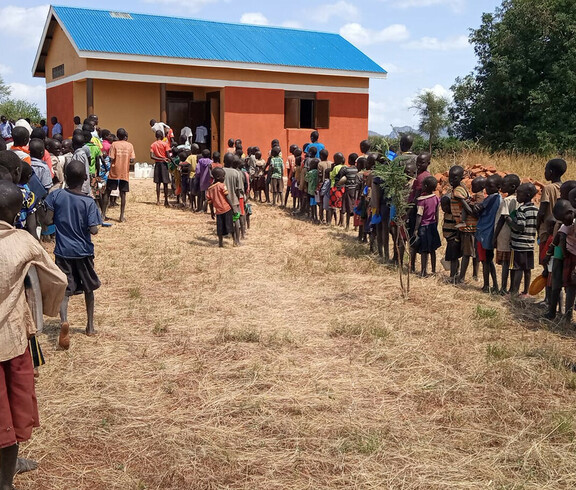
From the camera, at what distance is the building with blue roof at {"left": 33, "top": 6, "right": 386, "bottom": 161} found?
675 inches

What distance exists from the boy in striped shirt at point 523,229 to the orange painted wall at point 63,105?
14.3 m

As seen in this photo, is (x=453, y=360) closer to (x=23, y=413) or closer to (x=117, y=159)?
(x=23, y=413)

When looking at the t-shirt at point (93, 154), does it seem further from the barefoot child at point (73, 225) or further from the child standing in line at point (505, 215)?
the child standing in line at point (505, 215)

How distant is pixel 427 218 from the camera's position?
7734 millimetres

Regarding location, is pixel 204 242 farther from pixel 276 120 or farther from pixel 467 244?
pixel 276 120

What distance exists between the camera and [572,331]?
5.91m

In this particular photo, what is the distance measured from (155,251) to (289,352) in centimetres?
Answer: 447

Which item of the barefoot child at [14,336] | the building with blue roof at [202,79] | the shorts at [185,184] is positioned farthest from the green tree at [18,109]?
the barefoot child at [14,336]

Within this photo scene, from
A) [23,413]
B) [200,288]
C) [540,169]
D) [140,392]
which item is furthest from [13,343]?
[540,169]

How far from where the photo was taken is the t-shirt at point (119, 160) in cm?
1064

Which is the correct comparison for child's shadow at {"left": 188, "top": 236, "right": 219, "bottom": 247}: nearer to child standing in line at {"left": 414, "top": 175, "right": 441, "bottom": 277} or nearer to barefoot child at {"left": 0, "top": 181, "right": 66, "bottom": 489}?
child standing in line at {"left": 414, "top": 175, "right": 441, "bottom": 277}

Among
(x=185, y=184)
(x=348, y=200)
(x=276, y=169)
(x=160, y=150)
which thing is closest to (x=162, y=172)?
(x=160, y=150)

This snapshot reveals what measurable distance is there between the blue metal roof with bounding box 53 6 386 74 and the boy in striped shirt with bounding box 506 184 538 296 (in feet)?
40.1

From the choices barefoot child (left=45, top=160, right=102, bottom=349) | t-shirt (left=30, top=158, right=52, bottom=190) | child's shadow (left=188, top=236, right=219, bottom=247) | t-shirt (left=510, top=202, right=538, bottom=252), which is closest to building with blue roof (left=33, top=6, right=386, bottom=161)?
child's shadow (left=188, top=236, right=219, bottom=247)
